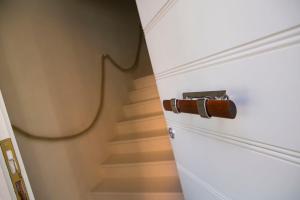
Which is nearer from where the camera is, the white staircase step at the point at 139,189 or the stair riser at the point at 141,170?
the white staircase step at the point at 139,189

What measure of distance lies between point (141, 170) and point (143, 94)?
3.69 feet

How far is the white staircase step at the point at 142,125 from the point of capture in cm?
260

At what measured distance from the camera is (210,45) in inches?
24.0

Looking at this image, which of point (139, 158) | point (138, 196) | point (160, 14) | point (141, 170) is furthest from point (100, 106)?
point (160, 14)

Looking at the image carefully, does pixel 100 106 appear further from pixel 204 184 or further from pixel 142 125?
pixel 204 184

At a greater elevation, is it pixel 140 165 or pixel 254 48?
pixel 254 48

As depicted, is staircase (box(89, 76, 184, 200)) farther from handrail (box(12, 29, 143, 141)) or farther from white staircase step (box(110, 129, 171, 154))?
handrail (box(12, 29, 143, 141))

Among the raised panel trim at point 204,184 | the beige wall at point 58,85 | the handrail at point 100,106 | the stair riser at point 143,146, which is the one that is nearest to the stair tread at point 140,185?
the beige wall at point 58,85

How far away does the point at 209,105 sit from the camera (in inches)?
22.3

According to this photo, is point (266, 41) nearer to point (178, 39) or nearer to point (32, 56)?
point (178, 39)

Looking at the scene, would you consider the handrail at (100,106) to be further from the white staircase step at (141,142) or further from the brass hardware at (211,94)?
the brass hardware at (211,94)

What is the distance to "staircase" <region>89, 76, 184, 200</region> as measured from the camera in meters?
2.04

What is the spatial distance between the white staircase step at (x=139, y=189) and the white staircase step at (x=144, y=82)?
4.35 feet

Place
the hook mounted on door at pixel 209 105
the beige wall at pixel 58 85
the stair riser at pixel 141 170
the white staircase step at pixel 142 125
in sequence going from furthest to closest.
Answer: the white staircase step at pixel 142 125 < the stair riser at pixel 141 170 < the beige wall at pixel 58 85 < the hook mounted on door at pixel 209 105
